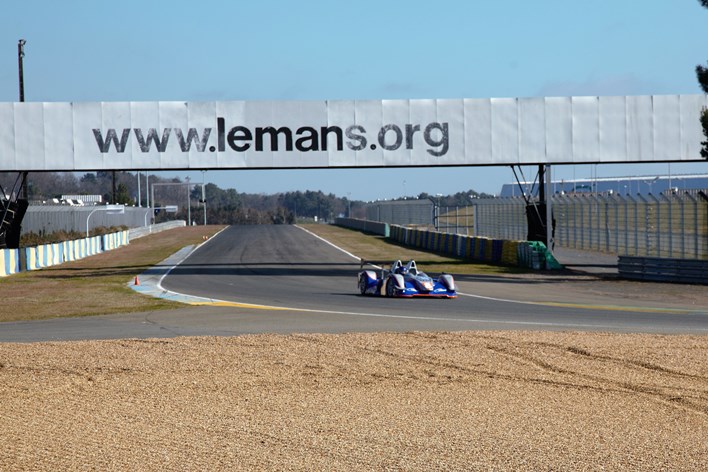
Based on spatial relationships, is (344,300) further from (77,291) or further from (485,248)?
(485,248)

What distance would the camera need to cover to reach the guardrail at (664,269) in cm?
3086

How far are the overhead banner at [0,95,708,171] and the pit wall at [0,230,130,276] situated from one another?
456cm

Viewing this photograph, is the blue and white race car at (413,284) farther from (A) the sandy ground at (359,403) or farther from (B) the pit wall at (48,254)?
(B) the pit wall at (48,254)

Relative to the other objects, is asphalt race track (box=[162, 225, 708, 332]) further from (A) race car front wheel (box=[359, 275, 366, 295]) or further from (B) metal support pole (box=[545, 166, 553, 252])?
(B) metal support pole (box=[545, 166, 553, 252])

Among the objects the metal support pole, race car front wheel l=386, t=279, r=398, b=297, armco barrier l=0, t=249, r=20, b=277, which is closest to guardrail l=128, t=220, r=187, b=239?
armco barrier l=0, t=249, r=20, b=277

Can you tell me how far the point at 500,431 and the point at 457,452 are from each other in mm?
1040

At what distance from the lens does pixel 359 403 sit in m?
11.6

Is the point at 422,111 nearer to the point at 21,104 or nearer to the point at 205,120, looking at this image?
the point at 205,120

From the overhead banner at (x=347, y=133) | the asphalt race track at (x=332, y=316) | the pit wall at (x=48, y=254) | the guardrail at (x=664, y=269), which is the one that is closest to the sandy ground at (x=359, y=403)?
the asphalt race track at (x=332, y=316)

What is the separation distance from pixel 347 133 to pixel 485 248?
1119 centimetres

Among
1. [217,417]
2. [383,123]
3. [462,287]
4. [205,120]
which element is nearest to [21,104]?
[205,120]

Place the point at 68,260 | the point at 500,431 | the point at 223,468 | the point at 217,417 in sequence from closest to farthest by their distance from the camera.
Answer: the point at 223,468, the point at 500,431, the point at 217,417, the point at 68,260

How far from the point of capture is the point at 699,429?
1012cm

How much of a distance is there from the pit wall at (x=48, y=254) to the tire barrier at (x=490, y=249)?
64.3ft
